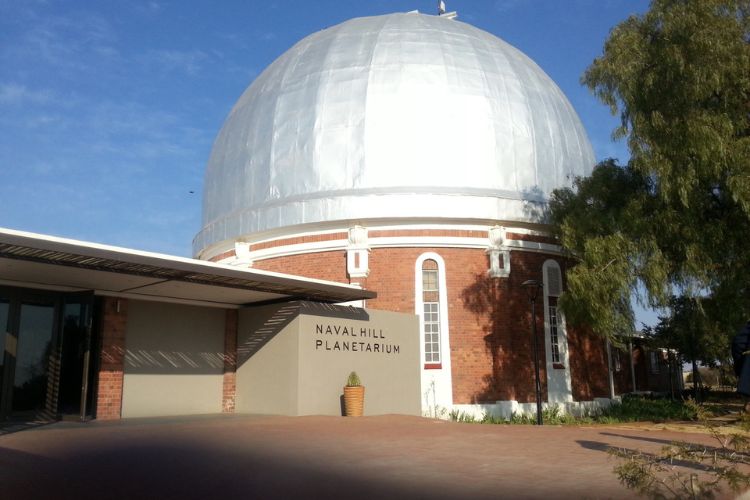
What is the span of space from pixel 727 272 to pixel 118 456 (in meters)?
14.3

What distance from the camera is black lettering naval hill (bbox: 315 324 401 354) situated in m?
16.5

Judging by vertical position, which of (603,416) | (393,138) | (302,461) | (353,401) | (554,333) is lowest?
(603,416)

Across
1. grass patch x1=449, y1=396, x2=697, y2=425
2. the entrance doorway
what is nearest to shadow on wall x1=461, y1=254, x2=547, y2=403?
grass patch x1=449, y1=396, x2=697, y2=425

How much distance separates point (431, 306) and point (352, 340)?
421 cm

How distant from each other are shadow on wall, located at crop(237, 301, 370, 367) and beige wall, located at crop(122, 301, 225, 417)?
28.5 inches

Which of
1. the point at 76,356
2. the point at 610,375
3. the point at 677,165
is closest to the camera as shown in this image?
the point at 76,356

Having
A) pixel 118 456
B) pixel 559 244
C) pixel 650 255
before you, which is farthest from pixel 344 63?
pixel 118 456

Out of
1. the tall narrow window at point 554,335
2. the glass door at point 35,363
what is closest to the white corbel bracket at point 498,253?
the tall narrow window at point 554,335

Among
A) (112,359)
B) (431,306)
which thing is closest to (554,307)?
(431,306)

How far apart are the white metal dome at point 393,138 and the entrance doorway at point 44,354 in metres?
8.35

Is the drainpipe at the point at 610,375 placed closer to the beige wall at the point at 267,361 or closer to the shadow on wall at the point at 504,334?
the shadow on wall at the point at 504,334

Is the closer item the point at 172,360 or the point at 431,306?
the point at 172,360

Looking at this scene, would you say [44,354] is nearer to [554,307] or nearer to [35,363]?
[35,363]

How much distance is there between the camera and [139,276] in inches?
529
